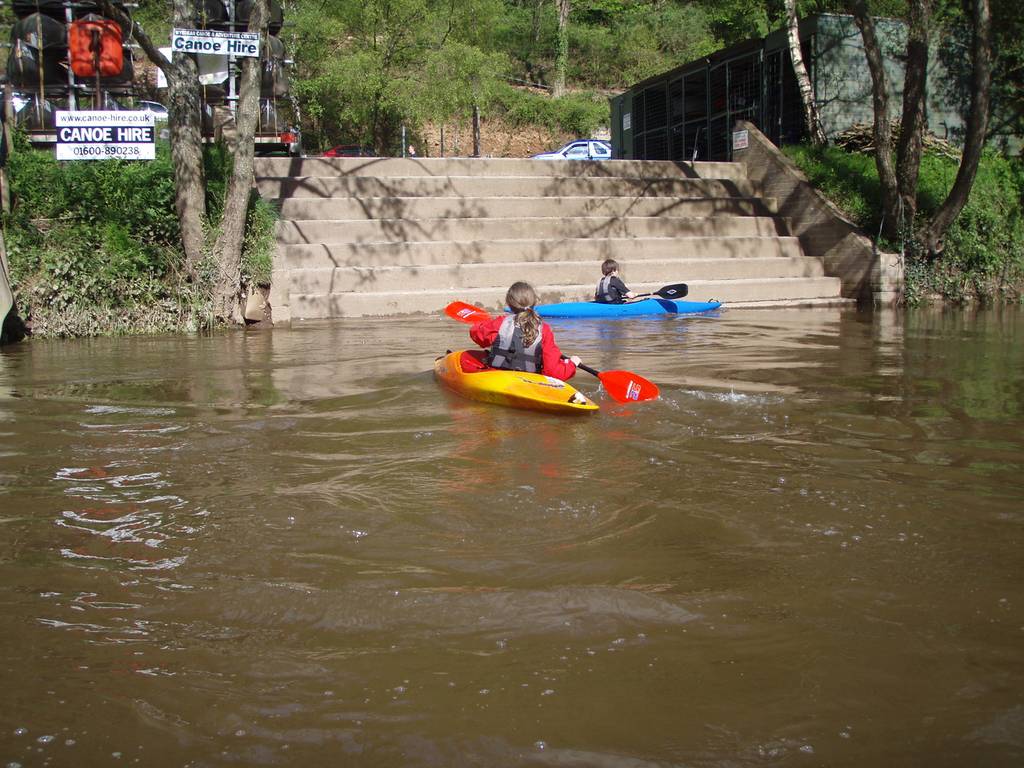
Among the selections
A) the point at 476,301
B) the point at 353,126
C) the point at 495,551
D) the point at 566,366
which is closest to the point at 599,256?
the point at 476,301

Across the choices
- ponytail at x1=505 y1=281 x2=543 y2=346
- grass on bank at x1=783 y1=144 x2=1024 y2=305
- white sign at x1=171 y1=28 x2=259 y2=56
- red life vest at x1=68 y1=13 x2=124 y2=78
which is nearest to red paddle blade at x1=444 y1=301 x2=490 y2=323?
ponytail at x1=505 y1=281 x2=543 y2=346

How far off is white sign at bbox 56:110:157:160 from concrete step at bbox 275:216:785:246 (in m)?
2.19

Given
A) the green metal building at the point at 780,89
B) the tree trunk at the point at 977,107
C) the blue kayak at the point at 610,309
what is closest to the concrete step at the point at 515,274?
the blue kayak at the point at 610,309

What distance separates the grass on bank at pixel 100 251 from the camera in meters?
11.7

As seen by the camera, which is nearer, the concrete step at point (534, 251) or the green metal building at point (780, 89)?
the concrete step at point (534, 251)

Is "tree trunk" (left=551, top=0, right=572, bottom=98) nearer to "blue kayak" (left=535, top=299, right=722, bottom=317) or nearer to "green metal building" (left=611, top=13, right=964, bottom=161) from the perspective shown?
"green metal building" (left=611, top=13, right=964, bottom=161)

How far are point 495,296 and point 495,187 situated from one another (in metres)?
3.45

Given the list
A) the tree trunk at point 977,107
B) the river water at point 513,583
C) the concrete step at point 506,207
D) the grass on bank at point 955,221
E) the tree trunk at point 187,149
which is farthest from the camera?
the grass on bank at point 955,221

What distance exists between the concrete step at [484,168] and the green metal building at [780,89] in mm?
1463

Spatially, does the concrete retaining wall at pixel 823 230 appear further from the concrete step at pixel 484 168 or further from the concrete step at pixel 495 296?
the concrete step at pixel 484 168

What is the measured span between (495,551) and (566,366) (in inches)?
135

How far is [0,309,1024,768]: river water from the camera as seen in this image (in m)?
2.66

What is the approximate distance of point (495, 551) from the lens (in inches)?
159

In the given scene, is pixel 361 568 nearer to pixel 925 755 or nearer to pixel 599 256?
pixel 925 755
